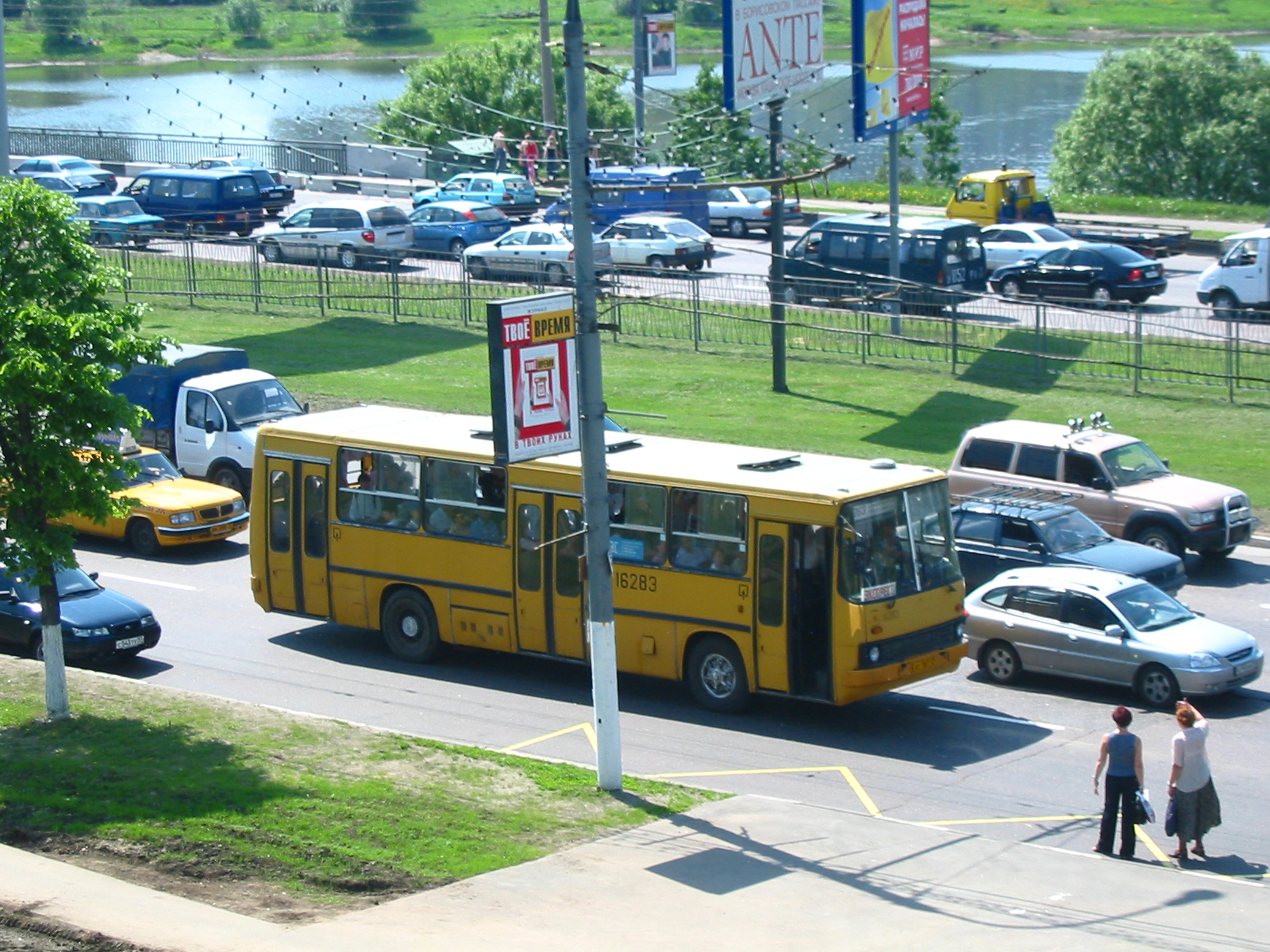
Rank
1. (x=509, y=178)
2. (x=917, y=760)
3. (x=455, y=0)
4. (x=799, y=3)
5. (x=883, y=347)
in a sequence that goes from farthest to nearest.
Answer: (x=455, y=0), (x=509, y=178), (x=883, y=347), (x=799, y=3), (x=917, y=760)

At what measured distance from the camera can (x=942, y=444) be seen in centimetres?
2586

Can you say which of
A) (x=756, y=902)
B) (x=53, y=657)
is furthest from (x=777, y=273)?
(x=756, y=902)

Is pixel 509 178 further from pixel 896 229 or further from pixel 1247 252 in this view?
pixel 1247 252

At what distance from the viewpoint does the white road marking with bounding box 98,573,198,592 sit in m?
20.7

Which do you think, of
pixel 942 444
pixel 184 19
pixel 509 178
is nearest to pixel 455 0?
pixel 184 19

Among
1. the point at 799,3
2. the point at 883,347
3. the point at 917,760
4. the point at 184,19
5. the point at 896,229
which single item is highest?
the point at 184,19

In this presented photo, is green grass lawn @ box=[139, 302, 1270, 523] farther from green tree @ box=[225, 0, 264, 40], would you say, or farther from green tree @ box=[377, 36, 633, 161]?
green tree @ box=[225, 0, 264, 40]

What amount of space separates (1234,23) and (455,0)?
59642 mm

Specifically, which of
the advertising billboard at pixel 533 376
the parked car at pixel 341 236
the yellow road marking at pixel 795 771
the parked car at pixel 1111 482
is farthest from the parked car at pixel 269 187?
the advertising billboard at pixel 533 376

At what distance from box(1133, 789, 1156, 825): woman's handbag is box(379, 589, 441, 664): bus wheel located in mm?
8064

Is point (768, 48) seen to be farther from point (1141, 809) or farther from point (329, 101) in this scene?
point (329, 101)

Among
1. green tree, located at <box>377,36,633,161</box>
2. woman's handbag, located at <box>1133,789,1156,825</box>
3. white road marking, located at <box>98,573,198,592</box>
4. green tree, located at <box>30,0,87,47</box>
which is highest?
green tree, located at <box>30,0,87,47</box>

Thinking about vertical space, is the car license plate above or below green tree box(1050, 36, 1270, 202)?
below

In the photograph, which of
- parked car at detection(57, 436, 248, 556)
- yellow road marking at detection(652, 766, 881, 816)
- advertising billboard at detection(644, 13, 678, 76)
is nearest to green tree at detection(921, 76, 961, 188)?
advertising billboard at detection(644, 13, 678, 76)
